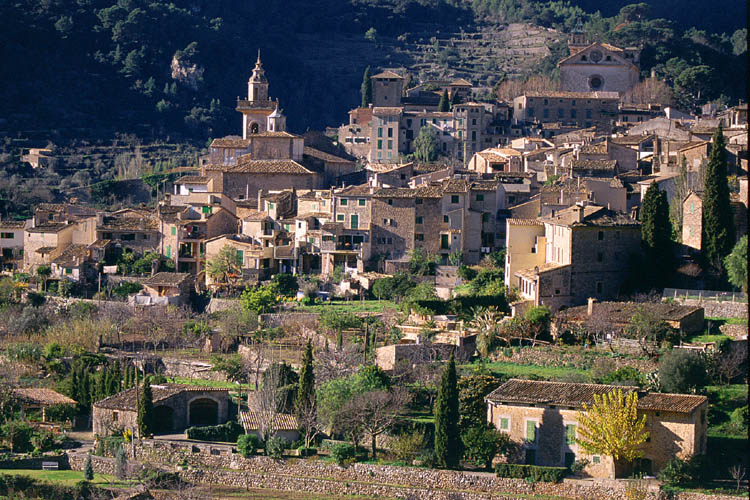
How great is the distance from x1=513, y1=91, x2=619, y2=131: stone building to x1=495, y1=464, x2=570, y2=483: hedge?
43.8m

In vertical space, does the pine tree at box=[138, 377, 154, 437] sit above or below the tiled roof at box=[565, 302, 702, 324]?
below

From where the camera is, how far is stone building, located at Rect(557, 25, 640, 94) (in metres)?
85.2

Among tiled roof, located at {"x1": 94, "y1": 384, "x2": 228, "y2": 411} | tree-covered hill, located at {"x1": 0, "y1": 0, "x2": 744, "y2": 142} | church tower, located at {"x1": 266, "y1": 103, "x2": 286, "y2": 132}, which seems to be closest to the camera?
tiled roof, located at {"x1": 94, "y1": 384, "x2": 228, "y2": 411}

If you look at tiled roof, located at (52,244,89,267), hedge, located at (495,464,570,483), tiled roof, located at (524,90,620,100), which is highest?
tiled roof, located at (524,90,620,100)

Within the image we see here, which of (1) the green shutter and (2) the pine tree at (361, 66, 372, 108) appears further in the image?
(2) the pine tree at (361, 66, 372, 108)

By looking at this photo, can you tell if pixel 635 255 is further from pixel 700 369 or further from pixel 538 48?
pixel 538 48

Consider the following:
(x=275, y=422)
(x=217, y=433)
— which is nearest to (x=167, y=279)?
(x=217, y=433)

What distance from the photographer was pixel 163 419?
142 feet

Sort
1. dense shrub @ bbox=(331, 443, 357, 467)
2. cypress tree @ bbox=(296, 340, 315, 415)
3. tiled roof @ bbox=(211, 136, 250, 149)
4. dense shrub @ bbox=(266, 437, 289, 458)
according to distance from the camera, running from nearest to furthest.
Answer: dense shrub @ bbox=(331, 443, 357, 467) < dense shrub @ bbox=(266, 437, 289, 458) < cypress tree @ bbox=(296, 340, 315, 415) < tiled roof @ bbox=(211, 136, 250, 149)

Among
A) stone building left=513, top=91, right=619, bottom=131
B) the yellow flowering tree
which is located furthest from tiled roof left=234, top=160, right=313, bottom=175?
the yellow flowering tree

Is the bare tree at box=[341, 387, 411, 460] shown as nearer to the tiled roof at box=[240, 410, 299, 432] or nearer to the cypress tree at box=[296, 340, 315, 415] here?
the cypress tree at box=[296, 340, 315, 415]

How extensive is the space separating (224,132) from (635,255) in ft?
173

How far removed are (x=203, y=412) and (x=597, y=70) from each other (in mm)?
47174

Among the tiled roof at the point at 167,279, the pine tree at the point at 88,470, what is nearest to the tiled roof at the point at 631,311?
the pine tree at the point at 88,470
